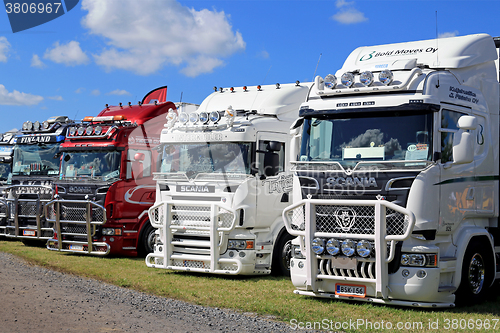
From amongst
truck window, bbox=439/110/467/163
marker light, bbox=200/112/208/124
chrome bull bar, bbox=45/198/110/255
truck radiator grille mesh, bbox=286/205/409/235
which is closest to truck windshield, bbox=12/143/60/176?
chrome bull bar, bbox=45/198/110/255

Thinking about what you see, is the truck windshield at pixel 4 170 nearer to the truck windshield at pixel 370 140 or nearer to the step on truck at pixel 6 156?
the step on truck at pixel 6 156

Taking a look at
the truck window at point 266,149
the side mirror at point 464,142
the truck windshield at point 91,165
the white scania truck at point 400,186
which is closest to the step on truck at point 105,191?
the truck windshield at point 91,165

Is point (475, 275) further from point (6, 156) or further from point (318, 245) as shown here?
point (6, 156)

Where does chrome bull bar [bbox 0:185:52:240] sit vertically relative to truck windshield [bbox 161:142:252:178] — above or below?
below

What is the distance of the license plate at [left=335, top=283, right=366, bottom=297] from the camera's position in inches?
310

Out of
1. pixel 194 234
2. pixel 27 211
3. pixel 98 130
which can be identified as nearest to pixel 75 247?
pixel 27 211

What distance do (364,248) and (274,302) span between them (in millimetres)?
1736

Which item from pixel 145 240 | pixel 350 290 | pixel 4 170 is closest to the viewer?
pixel 350 290

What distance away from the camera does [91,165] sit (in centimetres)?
1404

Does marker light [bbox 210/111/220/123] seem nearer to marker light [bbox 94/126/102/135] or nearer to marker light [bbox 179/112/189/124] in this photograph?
marker light [bbox 179/112/189/124]

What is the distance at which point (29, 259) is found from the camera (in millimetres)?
13250

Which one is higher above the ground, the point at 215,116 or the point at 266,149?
the point at 215,116

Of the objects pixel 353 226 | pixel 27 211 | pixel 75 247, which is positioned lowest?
pixel 75 247

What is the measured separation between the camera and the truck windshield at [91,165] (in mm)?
13766
